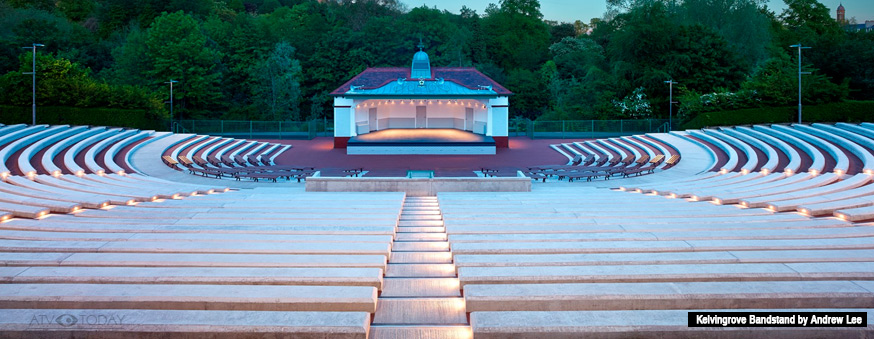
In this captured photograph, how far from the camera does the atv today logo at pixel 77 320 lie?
5.95 meters

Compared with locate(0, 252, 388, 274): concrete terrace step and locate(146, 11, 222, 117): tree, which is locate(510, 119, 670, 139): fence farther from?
locate(0, 252, 388, 274): concrete terrace step

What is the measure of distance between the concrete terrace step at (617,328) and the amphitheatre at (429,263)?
2 cm

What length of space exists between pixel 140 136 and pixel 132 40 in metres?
27.5

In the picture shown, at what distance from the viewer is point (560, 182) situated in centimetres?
2428

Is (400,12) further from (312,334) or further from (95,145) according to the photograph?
(312,334)

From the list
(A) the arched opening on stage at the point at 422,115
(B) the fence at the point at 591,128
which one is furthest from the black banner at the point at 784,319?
(B) the fence at the point at 591,128

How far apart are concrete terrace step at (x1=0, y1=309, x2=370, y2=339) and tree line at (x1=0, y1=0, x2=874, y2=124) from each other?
133ft

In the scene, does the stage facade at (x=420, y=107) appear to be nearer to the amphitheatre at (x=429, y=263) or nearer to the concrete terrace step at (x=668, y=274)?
the amphitheatre at (x=429, y=263)

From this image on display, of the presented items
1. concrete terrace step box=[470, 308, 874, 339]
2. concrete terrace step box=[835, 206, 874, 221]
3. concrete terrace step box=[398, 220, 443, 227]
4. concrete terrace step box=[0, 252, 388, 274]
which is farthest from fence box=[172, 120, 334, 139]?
concrete terrace step box=[470, 308, 874, 339]

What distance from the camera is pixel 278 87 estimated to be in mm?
59844

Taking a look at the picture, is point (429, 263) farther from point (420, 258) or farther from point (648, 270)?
point (648, 270)

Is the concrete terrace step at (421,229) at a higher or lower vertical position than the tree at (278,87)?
lower

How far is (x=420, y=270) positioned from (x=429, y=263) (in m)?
0.38

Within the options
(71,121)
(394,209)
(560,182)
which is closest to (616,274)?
(394,209)
